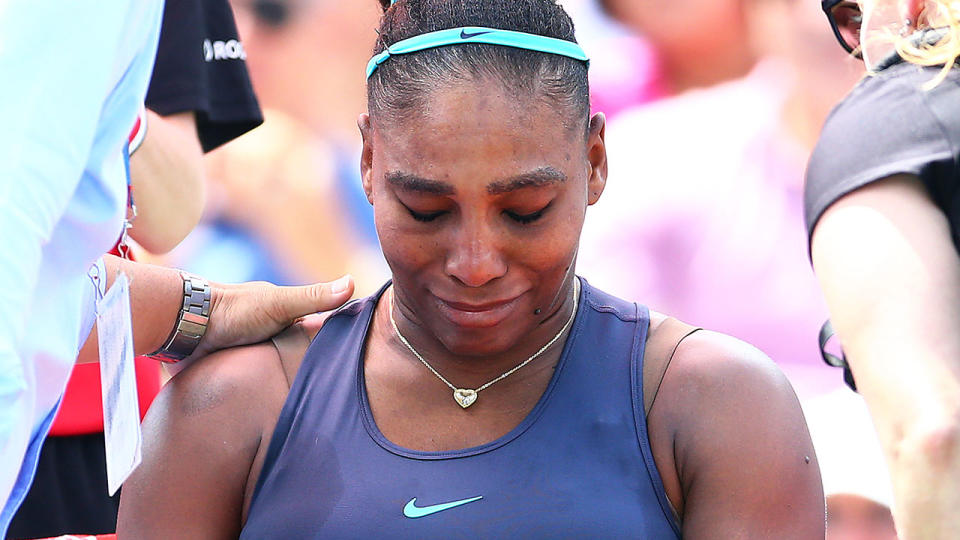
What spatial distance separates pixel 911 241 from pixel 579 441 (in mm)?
641

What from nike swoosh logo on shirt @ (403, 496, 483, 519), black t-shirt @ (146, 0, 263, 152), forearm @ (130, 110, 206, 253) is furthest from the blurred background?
nike swoosh logo on shirt @ (403, 496, 483, 519)

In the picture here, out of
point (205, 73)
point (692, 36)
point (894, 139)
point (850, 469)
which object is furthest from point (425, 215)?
point (850, 469)

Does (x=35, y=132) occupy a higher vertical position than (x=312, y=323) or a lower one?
higher

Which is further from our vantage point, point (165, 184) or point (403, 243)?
point (165, 184)

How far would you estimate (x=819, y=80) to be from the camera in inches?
134

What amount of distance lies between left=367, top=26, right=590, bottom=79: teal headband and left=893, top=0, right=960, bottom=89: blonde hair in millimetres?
555

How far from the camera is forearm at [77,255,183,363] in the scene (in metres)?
1.84

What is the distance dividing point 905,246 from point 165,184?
5.04ft

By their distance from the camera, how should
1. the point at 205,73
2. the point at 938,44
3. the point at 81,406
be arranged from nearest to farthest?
the point at 938,44 < the point at 81,406 < the point at 205,73

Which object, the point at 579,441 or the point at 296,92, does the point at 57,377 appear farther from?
the point at 296,92

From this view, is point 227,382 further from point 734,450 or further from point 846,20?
point 846,20

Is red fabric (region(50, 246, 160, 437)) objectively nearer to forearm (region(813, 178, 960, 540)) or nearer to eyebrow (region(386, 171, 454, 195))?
eyebrow (region(386, 171, 454, 195))

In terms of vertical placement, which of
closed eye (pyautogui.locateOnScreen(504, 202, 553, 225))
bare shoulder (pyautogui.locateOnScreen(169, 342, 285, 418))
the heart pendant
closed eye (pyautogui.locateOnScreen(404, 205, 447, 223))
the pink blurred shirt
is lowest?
the pink blurred shirt

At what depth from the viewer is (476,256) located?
1744 mm
